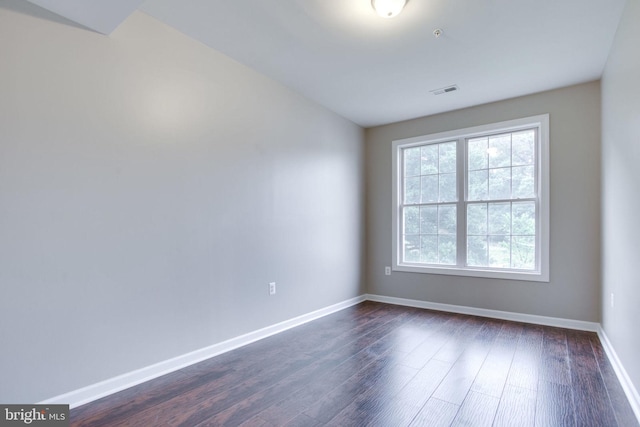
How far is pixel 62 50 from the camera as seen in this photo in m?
1.92

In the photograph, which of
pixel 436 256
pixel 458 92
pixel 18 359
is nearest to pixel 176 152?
pixel 18 359

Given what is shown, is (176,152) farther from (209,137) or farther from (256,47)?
(256,47)

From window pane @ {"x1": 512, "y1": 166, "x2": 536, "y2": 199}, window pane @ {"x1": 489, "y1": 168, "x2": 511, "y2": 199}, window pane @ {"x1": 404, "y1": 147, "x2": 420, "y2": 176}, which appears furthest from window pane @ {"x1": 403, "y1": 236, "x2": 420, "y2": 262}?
window pane @ {"x1": 512, "y1": 166, "x2": 536, "y2": 199}

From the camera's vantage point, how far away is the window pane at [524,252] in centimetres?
365

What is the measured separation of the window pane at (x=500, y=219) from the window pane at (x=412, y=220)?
2.91 ft

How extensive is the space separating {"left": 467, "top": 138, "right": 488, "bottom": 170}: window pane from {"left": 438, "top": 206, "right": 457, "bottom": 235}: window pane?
57 cm

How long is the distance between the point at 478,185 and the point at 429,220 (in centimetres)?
73

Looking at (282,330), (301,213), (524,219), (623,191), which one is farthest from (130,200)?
(524,219)

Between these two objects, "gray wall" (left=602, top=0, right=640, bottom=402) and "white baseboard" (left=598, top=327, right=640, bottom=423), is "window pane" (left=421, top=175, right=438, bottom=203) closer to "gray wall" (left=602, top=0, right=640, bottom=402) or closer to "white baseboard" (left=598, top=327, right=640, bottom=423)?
"gray wall" (left=602, top=0, right=640, bottom=402)

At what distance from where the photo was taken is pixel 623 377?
2186 mm

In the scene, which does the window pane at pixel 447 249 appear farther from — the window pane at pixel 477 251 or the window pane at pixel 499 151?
the window pane at pixel 499 151

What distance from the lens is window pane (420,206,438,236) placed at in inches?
169

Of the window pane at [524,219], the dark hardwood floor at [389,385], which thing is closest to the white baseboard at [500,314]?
the dark hardwood floor at [389,385]

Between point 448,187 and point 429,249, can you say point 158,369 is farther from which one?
point 448,187
